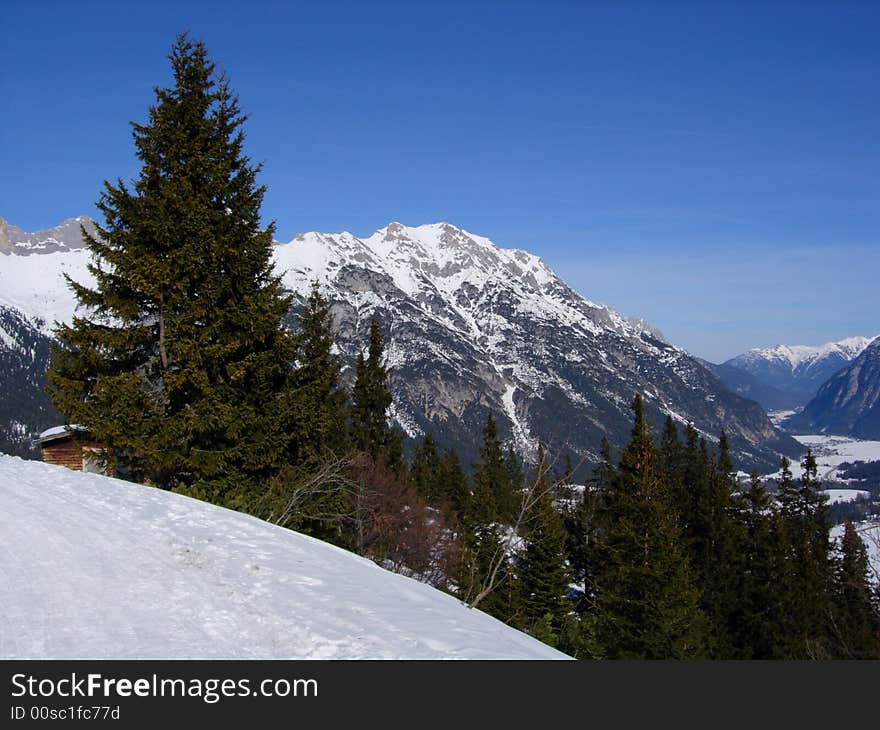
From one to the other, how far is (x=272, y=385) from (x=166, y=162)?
641cm

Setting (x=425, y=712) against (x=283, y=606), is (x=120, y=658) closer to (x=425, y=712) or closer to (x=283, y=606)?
(x=283, y=606)

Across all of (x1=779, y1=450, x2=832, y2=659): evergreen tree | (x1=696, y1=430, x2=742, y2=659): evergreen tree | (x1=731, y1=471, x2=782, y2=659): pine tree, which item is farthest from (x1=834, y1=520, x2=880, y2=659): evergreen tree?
(x1=696, y1=430, x2=742, y2=659): evergreen tree

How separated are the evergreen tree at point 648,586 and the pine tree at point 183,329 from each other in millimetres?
17665

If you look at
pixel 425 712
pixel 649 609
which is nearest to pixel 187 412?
pixel 425 712

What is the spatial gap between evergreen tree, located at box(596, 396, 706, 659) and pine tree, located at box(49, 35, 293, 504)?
17.7 meters

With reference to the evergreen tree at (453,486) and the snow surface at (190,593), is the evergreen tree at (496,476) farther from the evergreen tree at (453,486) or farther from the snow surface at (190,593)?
the snow surface at (190,593)

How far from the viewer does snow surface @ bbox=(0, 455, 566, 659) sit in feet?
21.3

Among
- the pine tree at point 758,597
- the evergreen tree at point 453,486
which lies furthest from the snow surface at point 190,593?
the evergreen tree at point 453,486

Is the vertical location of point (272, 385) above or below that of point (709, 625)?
above

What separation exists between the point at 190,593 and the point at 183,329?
29.8ft

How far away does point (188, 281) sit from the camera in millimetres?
15742

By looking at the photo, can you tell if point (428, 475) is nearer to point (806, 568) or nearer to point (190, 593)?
point (806, 568)

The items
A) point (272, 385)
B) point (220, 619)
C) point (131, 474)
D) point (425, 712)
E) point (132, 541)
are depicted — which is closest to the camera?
point (425, 712)

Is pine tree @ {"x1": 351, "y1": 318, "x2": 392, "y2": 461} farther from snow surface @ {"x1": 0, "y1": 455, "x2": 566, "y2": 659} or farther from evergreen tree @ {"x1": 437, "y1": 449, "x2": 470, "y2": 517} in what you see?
snow surface @ {"x1": 0, "y1": 455, "x2": 566, "y2": 659}
